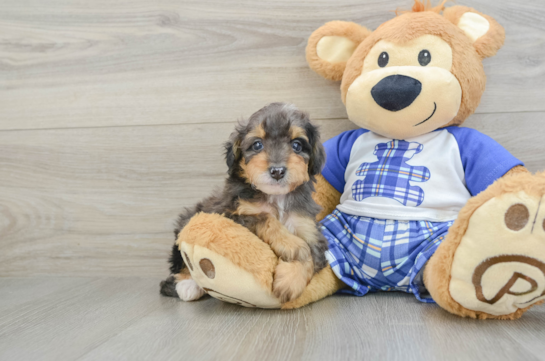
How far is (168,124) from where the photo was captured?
6.64 feet

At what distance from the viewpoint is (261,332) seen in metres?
1.19

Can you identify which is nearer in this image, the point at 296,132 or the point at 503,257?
the point at 503,257

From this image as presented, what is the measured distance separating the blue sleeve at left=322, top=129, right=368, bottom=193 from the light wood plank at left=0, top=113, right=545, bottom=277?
511mm

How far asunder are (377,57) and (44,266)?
1.89m

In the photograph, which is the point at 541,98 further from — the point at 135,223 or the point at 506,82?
the point at 135,223

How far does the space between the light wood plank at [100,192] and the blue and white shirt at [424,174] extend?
707 millimetres

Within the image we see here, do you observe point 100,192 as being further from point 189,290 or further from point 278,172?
point 278,172

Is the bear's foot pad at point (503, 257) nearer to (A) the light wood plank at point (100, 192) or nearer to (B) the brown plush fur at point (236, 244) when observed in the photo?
(B) the brown plush fur at point (236, 244)

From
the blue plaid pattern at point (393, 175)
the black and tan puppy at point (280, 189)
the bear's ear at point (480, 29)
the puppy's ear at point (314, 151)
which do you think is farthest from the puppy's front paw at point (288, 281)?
the bear's ear at point (480, 29)

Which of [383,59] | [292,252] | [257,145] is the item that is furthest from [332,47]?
[292,252]

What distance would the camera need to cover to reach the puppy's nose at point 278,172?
49.4 inches

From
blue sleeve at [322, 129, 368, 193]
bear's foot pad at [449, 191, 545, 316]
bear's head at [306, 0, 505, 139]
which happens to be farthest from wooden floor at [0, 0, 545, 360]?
bear's foot pad at [449, 191, 545, 316]

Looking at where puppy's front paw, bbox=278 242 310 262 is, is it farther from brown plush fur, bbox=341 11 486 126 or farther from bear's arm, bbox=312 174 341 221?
brown plush fur, bbox=341 11 486 126

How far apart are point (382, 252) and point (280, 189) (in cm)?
48
